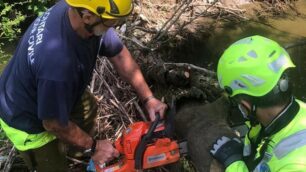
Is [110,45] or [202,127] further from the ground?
[110,45]

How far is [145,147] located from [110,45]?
832 millimetres

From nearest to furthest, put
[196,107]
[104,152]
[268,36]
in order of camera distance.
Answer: [104,152], [196,107], [268,36]

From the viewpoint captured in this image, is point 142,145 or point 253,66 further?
point 142,145

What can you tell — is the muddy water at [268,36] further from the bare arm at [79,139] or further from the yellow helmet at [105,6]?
the yellow helmet at [105,6]

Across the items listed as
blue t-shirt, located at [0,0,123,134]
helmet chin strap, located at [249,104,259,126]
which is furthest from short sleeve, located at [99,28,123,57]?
helmet chin strap, located at [249,104,259,126]

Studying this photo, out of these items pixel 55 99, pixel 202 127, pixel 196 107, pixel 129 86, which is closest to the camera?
pixel 55 99

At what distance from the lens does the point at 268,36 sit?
20.3 ft

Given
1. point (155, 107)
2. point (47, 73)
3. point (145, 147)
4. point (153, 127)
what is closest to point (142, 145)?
point (145, 147)

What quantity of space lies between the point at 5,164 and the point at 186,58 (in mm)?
2705

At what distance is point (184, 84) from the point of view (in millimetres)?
4160

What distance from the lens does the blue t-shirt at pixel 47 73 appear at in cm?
258

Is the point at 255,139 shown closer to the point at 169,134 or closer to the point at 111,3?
the point at 169,134

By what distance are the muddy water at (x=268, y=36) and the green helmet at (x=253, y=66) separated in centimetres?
293

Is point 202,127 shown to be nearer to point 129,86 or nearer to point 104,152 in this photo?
point 104,152
